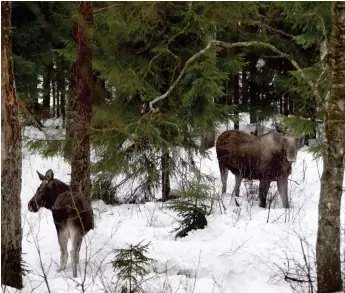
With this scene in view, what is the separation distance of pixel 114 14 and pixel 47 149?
3385 mm

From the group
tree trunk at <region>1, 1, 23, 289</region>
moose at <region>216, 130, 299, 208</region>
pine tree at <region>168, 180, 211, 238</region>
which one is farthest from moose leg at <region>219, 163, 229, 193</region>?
tree trunk at <region>1, 1, 23, 289</region>

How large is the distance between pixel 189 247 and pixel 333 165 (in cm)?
316

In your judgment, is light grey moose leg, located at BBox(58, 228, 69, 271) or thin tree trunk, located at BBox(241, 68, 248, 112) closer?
light grey moose leg, located at BBox(58, 228, 69, 271)

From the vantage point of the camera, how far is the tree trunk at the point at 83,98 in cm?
937

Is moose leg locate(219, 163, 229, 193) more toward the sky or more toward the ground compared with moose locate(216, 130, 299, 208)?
more toward the ground

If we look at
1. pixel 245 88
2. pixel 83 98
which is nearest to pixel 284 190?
pixel 83 98

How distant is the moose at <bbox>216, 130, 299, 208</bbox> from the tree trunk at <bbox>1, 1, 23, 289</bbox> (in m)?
6.00

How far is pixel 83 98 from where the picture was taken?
30.9ft

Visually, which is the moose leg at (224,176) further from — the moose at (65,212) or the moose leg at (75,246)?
the moose leg at (75,246)

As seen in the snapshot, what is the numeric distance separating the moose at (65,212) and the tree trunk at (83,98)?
165 centimetres

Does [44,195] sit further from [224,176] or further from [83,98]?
[224,176]

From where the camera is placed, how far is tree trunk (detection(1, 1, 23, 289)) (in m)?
6.22

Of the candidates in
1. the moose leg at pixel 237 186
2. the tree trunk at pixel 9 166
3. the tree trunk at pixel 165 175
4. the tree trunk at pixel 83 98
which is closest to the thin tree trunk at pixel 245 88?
the moose leg at pixel 237 186

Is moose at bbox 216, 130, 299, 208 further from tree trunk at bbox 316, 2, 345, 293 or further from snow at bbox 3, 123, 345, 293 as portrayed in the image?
tree trunk at bbox 316, 2, 345, 293
